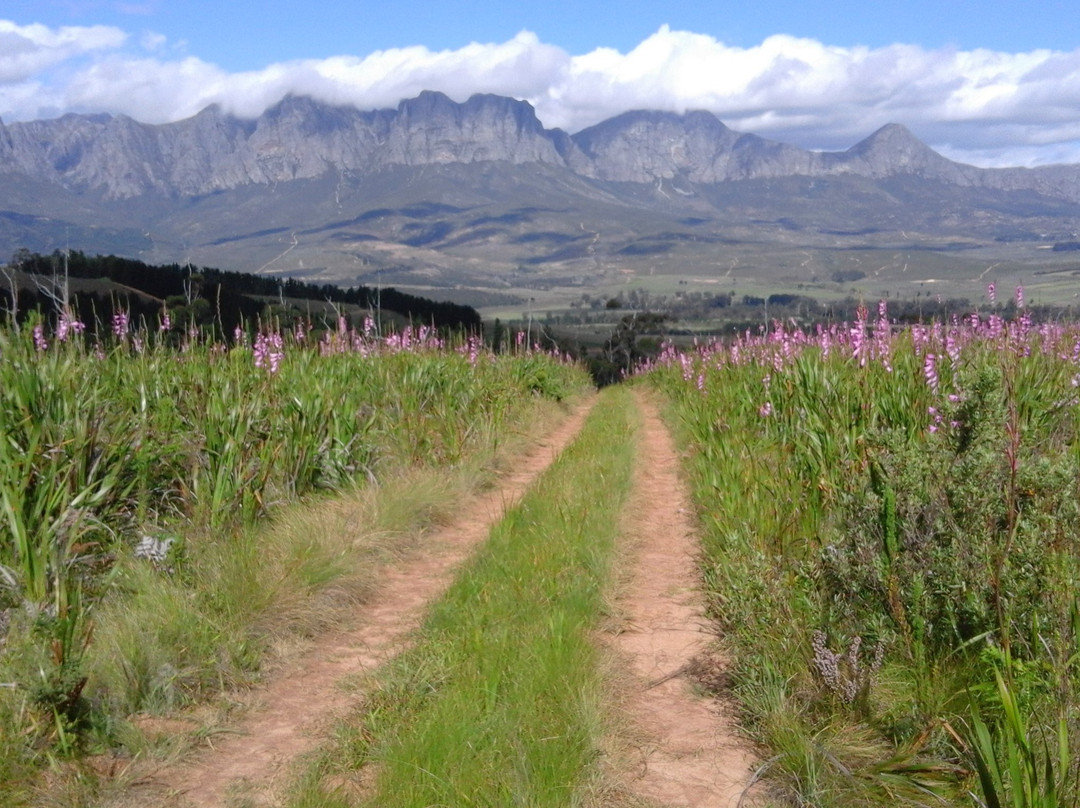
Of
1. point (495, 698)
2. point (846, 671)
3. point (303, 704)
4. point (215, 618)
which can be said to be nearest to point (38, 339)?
point (215, 618)

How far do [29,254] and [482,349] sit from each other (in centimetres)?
797

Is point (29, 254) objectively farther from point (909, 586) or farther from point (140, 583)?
point (909, 586)

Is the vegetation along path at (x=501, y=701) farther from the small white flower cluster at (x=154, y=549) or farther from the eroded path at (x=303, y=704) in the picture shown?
the small white flower cluster at (x=154, y=549)

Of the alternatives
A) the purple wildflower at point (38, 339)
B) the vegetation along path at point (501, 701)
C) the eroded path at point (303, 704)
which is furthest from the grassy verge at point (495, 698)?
the purple wildflower at point (38, 339)

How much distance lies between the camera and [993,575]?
375cm

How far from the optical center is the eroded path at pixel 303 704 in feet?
11.8

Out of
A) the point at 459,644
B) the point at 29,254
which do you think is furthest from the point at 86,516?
the point at 29,254

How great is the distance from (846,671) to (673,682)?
968mm

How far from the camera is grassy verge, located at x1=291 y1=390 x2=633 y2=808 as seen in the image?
3.48 m

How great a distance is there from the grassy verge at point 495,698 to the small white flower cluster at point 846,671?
93 centimetres

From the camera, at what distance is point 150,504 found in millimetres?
6285

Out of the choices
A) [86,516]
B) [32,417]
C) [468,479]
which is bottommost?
[468,479]

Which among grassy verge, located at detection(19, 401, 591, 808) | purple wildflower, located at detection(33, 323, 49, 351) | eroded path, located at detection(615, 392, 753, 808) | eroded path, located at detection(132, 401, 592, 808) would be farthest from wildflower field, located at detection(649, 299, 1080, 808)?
purple wildflower, located at detection(33, 323, 49, 351)

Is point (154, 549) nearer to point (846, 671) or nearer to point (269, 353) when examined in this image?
point (269, 353)
